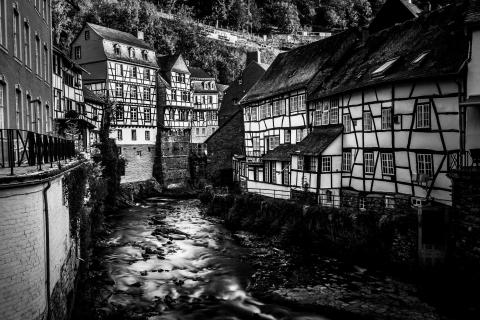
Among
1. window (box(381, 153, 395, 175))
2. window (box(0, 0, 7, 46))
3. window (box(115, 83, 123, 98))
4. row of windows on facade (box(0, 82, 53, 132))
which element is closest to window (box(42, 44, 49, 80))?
row of windows on facade (box(0, 82, 53, 132))

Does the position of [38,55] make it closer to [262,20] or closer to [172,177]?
[172,177]

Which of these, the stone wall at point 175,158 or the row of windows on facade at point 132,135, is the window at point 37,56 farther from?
the stone wall at point 175,158

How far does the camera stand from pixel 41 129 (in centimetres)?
1758

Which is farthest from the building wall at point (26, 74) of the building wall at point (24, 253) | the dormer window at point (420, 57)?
the dormer window at point (420, 57)

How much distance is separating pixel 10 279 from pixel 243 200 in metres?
23.2

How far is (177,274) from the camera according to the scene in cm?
1969

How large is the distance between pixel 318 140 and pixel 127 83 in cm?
2750

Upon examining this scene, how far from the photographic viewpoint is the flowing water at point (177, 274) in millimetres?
15266

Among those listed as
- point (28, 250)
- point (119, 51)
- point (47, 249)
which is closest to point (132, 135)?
point (119, 51)

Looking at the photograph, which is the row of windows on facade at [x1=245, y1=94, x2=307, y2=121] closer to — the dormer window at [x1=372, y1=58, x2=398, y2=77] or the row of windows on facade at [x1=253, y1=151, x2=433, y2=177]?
the row of windows on facade at [x1=253, y1=151, x2=433, y2=177]

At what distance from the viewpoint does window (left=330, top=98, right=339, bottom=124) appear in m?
26.3

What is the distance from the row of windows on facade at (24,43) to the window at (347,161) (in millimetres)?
16502

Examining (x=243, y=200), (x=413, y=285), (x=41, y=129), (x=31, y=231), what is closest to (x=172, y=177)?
(x=243, y=200)

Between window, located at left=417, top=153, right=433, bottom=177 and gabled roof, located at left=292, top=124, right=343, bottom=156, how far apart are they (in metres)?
5.82
